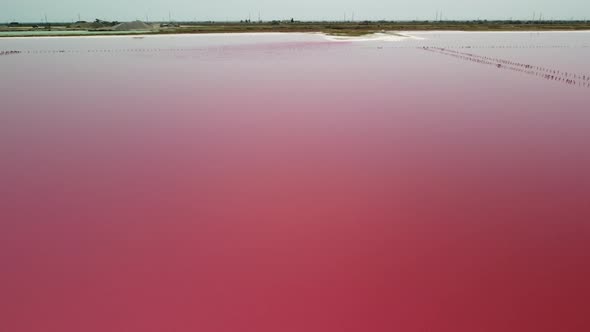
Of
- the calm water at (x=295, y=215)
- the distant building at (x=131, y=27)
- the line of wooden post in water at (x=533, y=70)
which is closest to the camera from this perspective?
the calm water at (x=295, y=215)

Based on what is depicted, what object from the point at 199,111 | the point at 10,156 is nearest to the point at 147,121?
the point at 199,111

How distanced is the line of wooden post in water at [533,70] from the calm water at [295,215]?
503 centimetres

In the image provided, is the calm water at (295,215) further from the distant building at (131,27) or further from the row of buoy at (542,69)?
the distant building at (131,27)

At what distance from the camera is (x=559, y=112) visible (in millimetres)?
12742

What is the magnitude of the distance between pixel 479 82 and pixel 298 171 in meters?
13.1

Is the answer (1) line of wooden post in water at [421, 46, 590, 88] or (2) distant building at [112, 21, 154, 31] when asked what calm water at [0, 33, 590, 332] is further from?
(2) distant building at [112, 21, 154, 31]

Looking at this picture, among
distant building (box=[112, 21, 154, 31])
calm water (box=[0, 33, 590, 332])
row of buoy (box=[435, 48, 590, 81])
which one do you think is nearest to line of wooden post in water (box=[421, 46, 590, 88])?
row of buoy (box=[435, 48, 590, 81])

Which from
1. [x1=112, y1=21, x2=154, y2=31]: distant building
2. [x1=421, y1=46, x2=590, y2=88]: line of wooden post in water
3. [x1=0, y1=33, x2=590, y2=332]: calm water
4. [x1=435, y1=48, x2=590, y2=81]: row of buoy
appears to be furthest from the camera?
[x1=112, y1=21, x2=154, y2=31]: distant building

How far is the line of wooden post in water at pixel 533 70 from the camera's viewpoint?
18.2m

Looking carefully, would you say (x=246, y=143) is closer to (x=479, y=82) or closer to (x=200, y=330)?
(x=200, y=330)

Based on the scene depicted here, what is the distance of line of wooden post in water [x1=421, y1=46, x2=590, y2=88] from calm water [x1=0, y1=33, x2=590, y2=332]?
16.5 ft

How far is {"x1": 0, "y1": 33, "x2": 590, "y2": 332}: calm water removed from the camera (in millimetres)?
4664

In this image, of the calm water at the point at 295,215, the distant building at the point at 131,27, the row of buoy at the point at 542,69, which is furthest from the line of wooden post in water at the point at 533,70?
the distant building at the point at 131,27

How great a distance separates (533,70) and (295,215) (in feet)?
65.6
